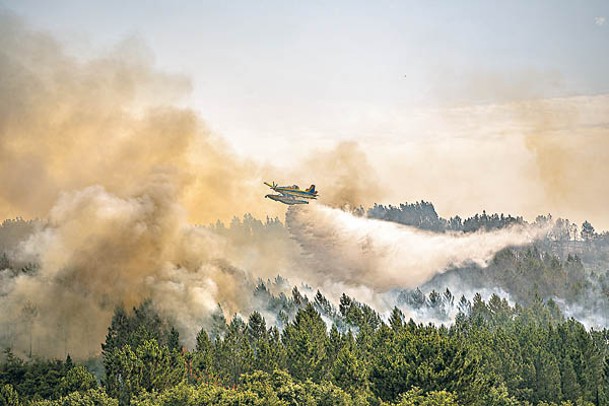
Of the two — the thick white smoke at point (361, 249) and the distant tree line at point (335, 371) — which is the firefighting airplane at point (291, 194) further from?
the thick white smoke at point (361, 249)

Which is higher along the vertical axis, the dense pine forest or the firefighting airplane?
the firefighting airplane

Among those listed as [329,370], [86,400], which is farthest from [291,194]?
[86,400]

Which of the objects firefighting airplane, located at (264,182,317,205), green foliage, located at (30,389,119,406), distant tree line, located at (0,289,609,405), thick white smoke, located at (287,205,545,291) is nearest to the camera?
green foliage, located at (30,389,119,406)

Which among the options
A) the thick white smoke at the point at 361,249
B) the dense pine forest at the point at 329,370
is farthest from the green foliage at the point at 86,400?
the thick white smoke at the point at 361,249

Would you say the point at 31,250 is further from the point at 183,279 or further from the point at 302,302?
the point at 302,302

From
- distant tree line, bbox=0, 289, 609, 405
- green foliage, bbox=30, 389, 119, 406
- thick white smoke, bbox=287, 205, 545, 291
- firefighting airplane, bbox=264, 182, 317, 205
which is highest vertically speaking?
thick white smoke, bbox=287, 205, 545, 291

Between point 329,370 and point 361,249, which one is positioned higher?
point 361,249

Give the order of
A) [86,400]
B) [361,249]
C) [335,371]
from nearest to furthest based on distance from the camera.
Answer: [86,400], [335,371], [361,249]

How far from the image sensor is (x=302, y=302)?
173 m

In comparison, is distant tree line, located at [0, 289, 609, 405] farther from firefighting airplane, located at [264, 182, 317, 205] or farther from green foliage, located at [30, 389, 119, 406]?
firefighting airplane, located at [264, 182, 317, 205]

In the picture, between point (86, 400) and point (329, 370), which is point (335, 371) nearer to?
point (329, 370)

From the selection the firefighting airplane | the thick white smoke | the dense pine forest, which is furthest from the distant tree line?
the thick white smoke

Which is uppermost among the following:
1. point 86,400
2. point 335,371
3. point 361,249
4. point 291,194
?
point 361,249

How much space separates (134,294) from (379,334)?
6259 centimetres
